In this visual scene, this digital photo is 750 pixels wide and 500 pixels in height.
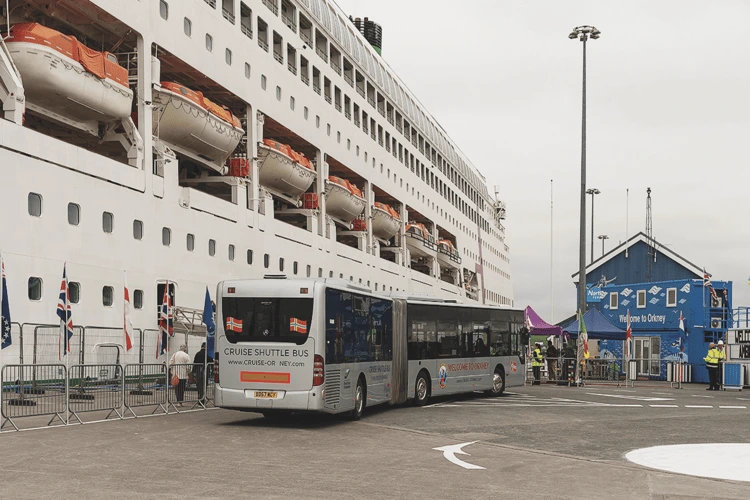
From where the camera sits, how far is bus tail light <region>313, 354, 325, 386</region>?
52.9ft

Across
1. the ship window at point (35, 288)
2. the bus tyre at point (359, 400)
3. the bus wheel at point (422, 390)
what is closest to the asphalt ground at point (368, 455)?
the bus tyre at point (359, 400)

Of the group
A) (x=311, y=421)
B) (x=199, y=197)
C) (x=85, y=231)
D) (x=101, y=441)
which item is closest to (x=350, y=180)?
(x=199, y=197)

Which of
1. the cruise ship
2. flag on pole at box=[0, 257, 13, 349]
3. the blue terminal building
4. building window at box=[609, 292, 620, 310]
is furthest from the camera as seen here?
building window at box=[609, 292, 620, 310]

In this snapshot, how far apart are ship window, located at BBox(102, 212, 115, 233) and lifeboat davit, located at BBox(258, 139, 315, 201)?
13.3 metres

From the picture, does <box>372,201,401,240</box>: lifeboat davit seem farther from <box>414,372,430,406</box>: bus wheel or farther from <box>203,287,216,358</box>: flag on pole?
<box>414,372,430,406</box>: bus wheel

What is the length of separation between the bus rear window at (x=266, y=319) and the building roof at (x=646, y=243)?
1471 inches

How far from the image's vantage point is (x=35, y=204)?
2431 cm

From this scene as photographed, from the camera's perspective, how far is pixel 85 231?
26172mm

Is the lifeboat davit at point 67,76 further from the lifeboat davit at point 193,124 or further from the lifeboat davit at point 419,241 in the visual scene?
the lifeboat davit at point 419,241

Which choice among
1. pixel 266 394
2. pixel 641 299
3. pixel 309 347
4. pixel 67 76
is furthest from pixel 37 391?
pixel 641 299

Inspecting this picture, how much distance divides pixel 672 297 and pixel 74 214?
26.9m

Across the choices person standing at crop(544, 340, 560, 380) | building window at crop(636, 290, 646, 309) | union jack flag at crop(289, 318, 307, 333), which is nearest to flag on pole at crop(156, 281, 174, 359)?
union jack flag at crop(289, 318, 307, 333)

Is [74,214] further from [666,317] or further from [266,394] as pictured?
[666,317]

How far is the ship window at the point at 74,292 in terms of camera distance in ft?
83.4
